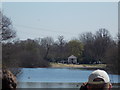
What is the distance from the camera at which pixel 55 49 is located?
47125 mm

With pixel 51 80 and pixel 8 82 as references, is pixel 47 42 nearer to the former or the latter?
pixel 51 80

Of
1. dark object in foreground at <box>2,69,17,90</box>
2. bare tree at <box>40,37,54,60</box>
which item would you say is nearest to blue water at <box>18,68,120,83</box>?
bare tree at <box>40,37,54,60</box>

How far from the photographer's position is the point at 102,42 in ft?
152

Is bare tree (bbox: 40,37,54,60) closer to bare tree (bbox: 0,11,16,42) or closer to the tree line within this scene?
the tree line

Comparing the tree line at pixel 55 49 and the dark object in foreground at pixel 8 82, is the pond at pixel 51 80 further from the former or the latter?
the dark object in foreground at pixel 8 82

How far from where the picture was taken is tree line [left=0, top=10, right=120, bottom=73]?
1104 inches

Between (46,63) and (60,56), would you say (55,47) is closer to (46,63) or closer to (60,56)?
(60,56)

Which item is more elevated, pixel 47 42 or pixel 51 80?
pixel 47 42

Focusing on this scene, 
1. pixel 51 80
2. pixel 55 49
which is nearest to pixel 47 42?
pixel 55 49

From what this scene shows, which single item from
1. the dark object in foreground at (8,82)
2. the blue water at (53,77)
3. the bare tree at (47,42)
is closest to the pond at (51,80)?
the blue water at (53,77)

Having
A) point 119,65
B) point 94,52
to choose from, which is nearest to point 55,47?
point 94,52

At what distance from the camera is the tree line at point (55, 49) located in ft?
92.0

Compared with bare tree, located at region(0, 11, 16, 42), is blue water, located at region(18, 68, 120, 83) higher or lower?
lower

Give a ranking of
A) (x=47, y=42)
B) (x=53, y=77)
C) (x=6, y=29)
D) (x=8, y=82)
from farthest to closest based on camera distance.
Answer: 1. (x=47, y=42)
2. (x=53, y=77)
3. (x=6, y=29)
4. (x=8, y=82)
